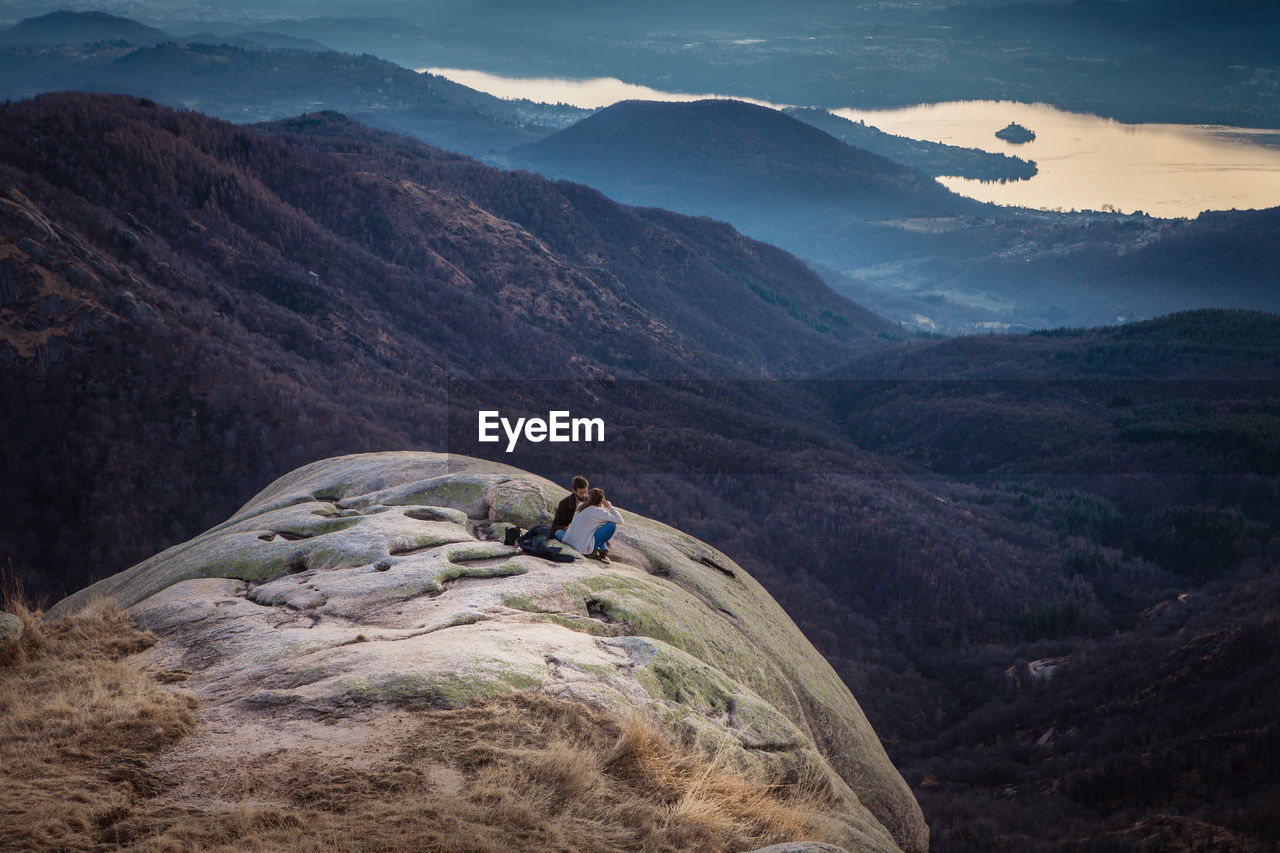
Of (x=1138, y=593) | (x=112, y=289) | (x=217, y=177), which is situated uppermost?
(x=217, y=177)

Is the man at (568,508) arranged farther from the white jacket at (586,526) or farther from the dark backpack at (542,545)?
the dark backpack at (542,545)

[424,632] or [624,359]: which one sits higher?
[424,632]

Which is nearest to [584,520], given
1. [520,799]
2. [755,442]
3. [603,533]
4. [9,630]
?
[603,533]

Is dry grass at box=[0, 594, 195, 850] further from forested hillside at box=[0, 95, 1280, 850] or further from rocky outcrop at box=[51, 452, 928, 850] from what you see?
forested hillside at box=[0, 95, 1280, 850]

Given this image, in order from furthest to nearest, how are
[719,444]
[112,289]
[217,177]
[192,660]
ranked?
[217,177]
[719,444]
[112,289]
[192,660]

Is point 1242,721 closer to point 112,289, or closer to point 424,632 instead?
point 424,632

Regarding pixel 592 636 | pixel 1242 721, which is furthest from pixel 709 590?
pixel 1242 721

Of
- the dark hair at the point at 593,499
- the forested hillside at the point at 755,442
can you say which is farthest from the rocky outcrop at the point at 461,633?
the forested hillside at the point at 755,442

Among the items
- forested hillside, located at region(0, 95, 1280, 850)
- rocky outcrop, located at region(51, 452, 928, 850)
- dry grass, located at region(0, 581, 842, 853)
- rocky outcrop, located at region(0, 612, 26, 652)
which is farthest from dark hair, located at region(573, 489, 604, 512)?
forested hillside, located at region(0, 95, 1280, 850)
